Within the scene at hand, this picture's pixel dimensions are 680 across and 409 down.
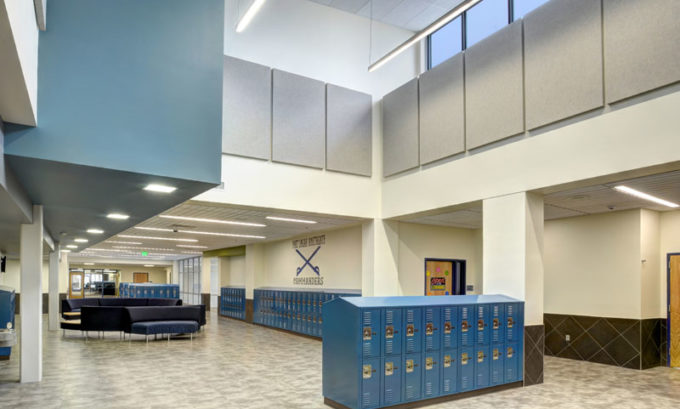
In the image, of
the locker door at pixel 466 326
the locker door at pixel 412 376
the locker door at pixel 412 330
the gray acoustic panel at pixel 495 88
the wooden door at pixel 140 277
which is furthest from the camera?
the wooden door at pixel 140 277

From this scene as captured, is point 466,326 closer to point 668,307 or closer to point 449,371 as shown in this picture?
point 449,371

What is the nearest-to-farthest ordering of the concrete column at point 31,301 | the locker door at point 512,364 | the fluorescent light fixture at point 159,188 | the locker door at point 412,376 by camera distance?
the fluorescent light fixture at point 159,188 < the locker door at point 412,376 < the locker door at point 512,364 < the concrete column at point 31,301

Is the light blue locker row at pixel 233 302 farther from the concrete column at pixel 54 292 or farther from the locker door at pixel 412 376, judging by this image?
the locker door at pixel 412 376

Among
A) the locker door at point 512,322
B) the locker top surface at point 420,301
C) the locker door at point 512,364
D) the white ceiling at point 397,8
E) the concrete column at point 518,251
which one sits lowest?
the locker door at point 512,364

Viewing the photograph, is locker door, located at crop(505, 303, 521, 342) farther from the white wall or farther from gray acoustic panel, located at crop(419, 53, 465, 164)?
the white wall

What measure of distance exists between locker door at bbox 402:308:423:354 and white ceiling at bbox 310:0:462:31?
7.91 m

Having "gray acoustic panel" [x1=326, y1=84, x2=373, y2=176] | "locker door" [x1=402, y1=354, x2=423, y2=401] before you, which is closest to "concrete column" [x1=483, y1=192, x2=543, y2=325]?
"locker door" [x1=402, y1=354, x2=423, y2=401]

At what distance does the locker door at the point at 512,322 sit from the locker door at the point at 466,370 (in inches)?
32.3

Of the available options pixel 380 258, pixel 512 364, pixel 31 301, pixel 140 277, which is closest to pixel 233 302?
pixel 380 258

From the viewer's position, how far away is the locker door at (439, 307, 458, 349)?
7176 mm

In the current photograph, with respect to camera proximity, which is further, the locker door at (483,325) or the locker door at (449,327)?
the locker door at (483,325)

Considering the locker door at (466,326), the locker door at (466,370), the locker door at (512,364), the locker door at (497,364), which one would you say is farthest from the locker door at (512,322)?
the locker door at (466,370)

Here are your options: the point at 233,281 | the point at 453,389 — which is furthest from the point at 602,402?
the point at 233,281

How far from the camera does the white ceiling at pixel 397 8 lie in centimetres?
1189
